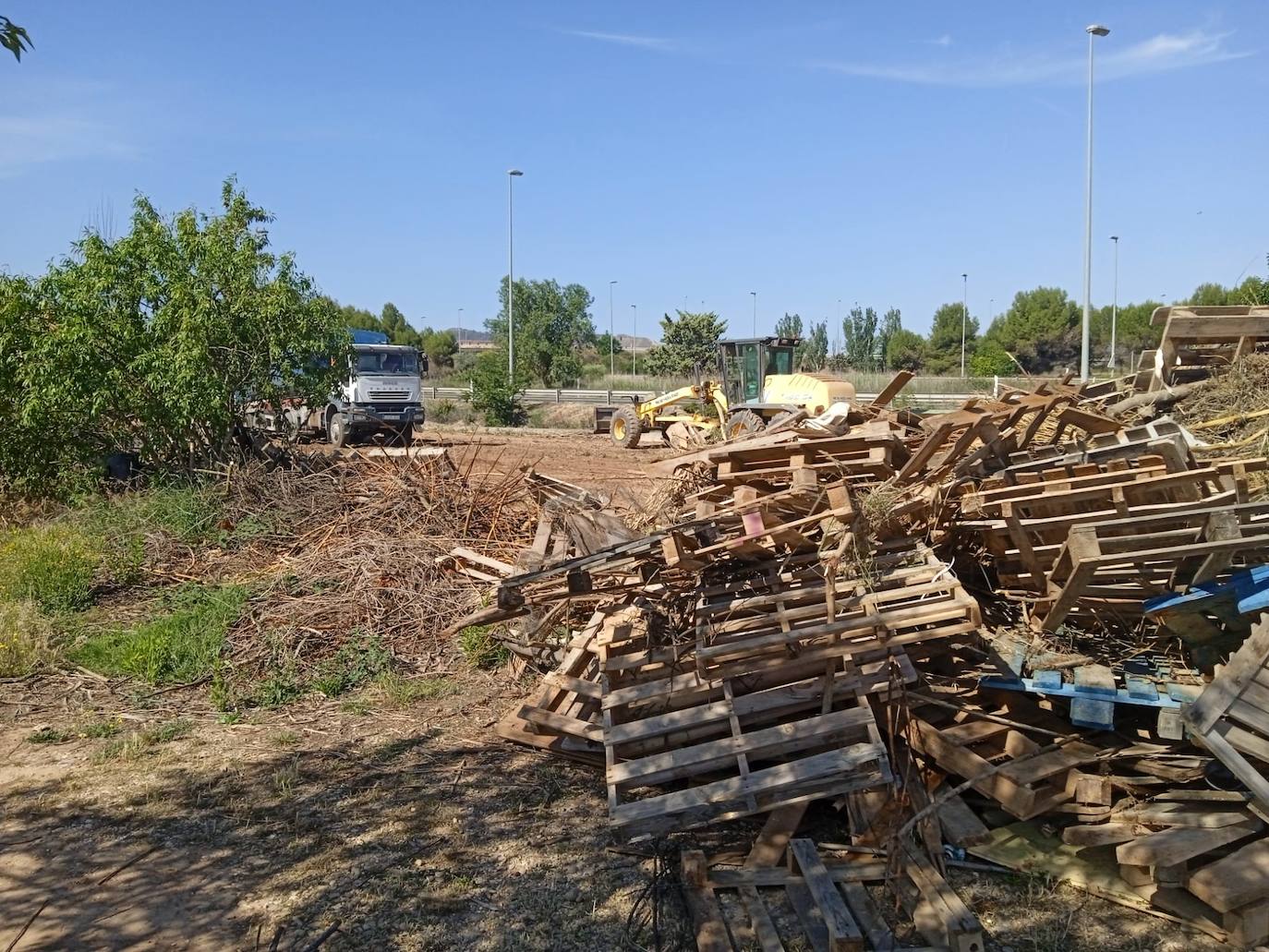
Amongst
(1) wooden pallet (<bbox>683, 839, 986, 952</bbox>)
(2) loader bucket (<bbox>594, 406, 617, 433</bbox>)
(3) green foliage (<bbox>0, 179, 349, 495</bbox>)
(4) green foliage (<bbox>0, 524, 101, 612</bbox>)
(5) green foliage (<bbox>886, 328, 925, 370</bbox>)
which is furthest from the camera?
(5) green foliage (<bbox>886, 328, 925, 370</bbox>)

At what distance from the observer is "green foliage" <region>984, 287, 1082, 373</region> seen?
2181 inches

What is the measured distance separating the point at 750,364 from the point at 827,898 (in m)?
16.8

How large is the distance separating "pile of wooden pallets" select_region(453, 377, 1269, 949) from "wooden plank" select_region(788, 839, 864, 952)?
0.6 inches

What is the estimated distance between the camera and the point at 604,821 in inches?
207

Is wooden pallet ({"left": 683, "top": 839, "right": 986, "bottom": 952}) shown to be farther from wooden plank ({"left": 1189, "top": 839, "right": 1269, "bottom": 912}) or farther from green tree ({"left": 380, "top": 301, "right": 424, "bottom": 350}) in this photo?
green tree ({"left": 380, "top": 301, "right": 424, "bottom": 350})

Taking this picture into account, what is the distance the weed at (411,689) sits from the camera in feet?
24.0

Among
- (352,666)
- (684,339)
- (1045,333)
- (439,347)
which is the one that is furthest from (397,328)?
(352,666)

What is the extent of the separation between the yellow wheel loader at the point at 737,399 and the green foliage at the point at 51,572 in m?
8.41

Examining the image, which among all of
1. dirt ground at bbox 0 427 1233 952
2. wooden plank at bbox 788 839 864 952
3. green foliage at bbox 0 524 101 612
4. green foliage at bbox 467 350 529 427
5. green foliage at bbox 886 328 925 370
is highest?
green foliage at bbox 886 328 925 370

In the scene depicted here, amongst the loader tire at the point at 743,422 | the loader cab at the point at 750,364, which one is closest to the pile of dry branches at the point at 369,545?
the loader tire at the point at 743,422

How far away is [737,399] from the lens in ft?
68.8

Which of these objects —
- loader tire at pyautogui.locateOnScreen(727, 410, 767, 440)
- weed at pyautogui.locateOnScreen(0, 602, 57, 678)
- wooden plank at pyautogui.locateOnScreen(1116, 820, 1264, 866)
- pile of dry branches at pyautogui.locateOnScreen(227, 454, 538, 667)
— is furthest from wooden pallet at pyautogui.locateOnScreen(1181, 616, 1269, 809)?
loader tire at pyautogui.locateOnScreen(727, 410, 767, 440)

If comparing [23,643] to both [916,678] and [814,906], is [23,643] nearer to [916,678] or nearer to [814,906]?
[814,906]

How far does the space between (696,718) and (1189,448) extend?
387 centimetres
